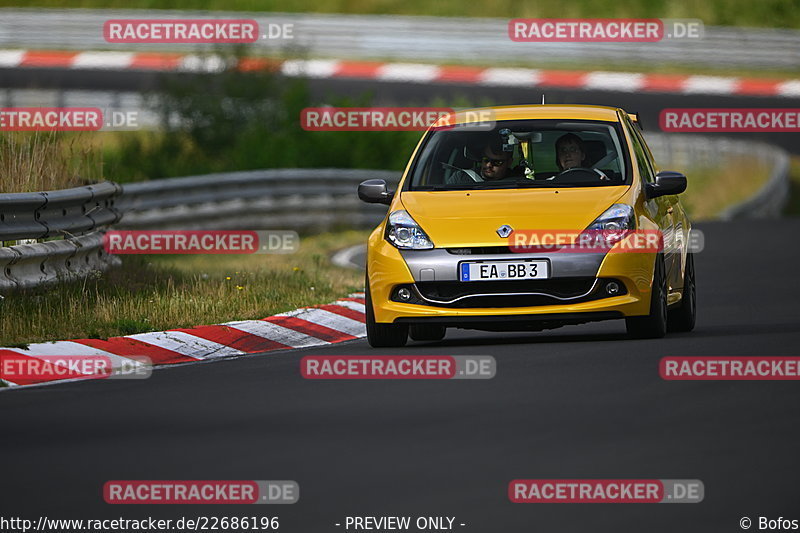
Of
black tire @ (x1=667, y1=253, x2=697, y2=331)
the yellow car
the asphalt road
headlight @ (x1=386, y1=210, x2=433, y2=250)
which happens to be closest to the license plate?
the yellow car

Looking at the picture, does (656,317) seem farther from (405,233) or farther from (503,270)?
(405,233)

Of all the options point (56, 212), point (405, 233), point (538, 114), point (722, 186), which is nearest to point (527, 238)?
point (405, 233)

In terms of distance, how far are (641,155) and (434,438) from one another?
526cm

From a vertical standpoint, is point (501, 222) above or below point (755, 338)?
above

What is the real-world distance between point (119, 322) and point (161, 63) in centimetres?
3333

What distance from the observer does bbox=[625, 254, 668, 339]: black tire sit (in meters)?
11.6

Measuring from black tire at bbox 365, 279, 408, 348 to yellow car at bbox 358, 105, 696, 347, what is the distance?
0.01m

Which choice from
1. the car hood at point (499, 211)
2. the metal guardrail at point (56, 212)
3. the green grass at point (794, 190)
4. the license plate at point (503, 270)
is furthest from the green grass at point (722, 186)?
the license plate at point (503, 270)

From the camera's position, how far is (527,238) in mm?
11492

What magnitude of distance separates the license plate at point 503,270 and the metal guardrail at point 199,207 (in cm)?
316

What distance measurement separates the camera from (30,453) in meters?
8.03

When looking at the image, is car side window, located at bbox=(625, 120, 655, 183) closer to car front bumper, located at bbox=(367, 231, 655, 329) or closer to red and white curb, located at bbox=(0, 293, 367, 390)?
car front bumper, located at bbox=(367, 231, 655, 329)

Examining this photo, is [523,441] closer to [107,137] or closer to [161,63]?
[107,137]

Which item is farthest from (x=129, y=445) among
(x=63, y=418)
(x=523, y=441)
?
(x=523, y=441)
